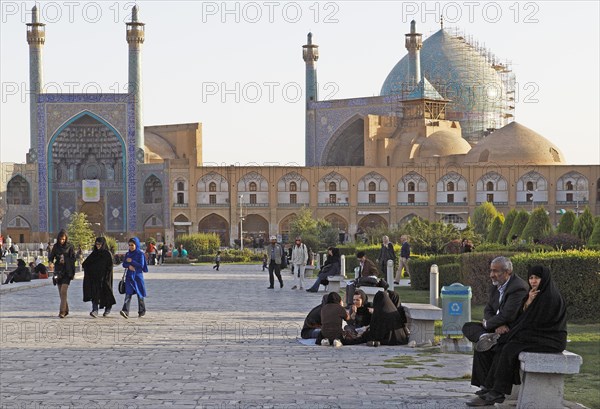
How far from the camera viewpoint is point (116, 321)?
1177 cm

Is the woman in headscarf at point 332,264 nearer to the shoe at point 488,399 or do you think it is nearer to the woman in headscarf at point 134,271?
the woman in headscarf at point 134,271

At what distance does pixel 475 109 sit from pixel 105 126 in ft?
71.3

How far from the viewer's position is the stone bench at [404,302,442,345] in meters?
9.11

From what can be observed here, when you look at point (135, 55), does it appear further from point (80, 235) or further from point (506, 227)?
point (506, 227)

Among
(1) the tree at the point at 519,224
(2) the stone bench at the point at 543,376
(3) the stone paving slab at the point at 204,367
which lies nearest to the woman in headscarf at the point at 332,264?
(3) the stone paving slab at the point at 204,367

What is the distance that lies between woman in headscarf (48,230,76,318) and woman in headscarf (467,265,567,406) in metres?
7.34

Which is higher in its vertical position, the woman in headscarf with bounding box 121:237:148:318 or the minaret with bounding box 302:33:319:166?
the minaret with bounding box 302:33:319:166

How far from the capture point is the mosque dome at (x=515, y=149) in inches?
2101

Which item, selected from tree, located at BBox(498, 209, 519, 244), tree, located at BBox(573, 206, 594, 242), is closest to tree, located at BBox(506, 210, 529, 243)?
tree, located at BBox(498, 209, 519, 244)

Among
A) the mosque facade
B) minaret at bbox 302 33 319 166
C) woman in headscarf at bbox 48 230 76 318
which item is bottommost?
woman in headscarf at bbox 48 230 76 318

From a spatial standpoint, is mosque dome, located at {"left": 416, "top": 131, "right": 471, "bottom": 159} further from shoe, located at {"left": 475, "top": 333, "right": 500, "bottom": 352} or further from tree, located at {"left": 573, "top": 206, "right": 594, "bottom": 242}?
shoe, located at {"left": 475, "top": 333, "right": 500, "bottom": 352}

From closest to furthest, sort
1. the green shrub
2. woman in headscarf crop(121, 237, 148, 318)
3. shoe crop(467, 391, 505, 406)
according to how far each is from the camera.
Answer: shoe crop(467, 391, 505, 406)
woman in headscarf crop(121, 237, 148, 318)
the green shrub

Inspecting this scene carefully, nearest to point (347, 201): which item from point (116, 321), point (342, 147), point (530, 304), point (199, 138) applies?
point (342, 147)

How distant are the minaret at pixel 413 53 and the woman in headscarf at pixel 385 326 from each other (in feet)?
160
